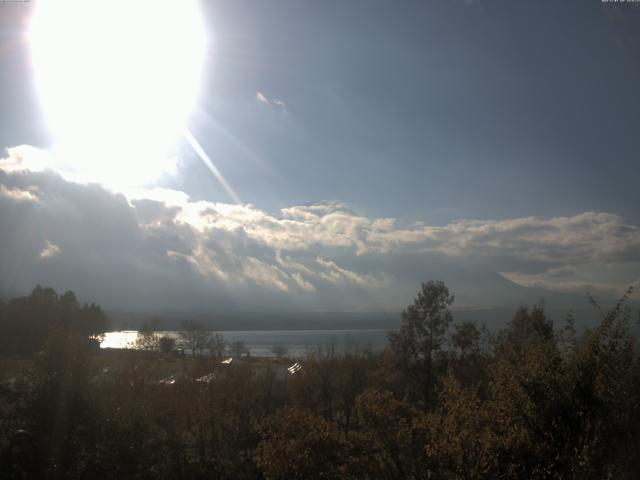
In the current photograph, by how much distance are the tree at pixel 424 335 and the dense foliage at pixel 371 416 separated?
0.28ft

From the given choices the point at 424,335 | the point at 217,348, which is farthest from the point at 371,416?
the point at 217,348

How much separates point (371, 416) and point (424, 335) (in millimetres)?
27045

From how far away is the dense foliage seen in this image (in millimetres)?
10438

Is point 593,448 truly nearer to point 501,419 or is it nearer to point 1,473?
point 501,419

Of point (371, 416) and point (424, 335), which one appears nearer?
point (371, 416)

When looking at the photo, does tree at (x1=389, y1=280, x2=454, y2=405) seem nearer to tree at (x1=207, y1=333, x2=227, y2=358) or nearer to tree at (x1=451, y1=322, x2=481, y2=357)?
tree at (x1=451, y1=322, x2=481, y2=357)

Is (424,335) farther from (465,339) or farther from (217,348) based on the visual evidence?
(217,348)

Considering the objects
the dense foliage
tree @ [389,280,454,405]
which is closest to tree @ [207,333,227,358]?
the dense foliage

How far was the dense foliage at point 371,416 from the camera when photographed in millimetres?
10438

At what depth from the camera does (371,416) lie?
11906 millimetres

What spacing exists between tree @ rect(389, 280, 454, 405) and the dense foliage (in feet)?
0.28

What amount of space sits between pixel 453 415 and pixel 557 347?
3.96m

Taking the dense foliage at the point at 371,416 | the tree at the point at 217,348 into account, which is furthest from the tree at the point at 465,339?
the tree at the point at 217,348

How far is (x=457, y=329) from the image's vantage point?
1570 inches
